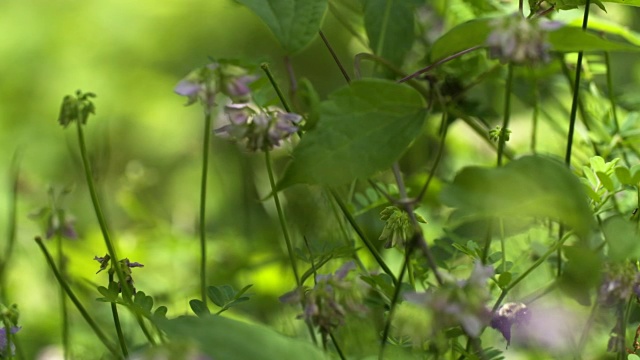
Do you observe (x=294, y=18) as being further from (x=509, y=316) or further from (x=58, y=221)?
(x=58, y=221)

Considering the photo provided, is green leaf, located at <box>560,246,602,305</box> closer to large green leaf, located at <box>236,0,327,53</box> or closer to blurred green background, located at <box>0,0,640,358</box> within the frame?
large green leaf, located at <box>236,0,327,53</box>

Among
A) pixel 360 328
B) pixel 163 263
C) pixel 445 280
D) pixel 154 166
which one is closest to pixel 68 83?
pixel 154 166

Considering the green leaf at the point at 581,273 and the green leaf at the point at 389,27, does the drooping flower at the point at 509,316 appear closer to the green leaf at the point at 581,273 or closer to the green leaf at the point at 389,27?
the green leaf at the point at 581,273

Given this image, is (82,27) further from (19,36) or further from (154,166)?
(154,166)

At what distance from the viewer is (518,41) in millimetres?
534

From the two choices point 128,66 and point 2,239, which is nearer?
point 2,239

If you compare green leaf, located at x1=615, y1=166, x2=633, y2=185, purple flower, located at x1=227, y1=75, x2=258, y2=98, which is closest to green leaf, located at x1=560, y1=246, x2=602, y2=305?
green leaf, located at x1=615, y1=166, x2=633, y2=185

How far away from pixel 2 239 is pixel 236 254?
0.82 m

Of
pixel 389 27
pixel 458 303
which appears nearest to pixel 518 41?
pixel 458 303

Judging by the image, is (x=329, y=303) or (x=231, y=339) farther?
(x=329, y=303)

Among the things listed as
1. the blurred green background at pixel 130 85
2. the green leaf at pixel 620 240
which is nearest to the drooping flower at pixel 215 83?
the green leaf at pixel 620 240

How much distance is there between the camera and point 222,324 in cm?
45

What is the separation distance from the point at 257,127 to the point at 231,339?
0.19 m

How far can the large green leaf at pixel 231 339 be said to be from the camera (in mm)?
445
